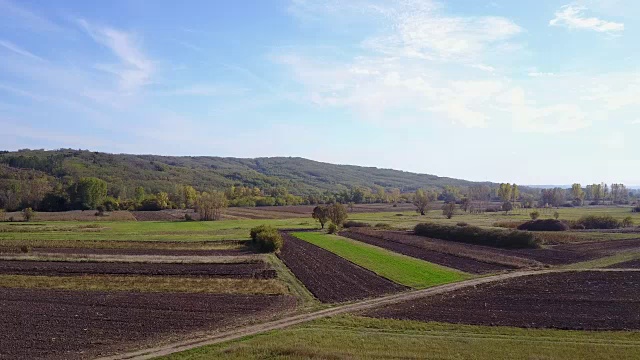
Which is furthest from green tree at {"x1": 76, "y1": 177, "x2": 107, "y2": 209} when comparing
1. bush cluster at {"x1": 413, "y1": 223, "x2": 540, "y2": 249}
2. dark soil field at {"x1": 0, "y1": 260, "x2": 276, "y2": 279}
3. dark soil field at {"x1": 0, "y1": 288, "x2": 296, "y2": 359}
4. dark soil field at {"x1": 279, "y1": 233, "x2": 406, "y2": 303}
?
dark soil field at {"x1": 0, "y1": 288, "x2": 296, "y2": 359}

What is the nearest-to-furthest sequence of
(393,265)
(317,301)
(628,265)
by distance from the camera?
1. (317,301)
2. (628,265)
3. (393,265)

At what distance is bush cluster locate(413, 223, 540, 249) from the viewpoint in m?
64.2

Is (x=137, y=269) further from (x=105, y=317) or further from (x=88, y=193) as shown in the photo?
(x=88, y=193)

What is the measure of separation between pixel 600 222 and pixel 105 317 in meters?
91.2

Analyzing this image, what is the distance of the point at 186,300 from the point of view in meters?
33.9

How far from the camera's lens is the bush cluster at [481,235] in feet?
211

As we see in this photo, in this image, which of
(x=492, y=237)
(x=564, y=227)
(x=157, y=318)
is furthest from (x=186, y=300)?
(x=564, y=227)

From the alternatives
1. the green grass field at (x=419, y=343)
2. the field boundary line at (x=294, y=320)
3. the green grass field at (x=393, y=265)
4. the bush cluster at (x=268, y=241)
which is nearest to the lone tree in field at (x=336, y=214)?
the green grass field at (x=393, y=265)

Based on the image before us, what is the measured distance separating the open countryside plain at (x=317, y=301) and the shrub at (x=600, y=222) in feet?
89.5

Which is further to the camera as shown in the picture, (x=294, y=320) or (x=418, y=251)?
(x=418, y=251)

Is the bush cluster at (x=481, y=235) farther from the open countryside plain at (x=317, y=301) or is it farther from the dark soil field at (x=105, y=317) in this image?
the dark soil field at (x=105, y=317)

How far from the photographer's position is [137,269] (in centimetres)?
4597

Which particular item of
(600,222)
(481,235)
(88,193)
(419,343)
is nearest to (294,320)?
(419,343)

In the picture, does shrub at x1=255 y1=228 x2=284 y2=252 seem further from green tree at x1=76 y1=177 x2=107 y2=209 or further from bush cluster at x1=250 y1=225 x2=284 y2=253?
green tree at x1=76 y1=177 x2=107 y2=209
